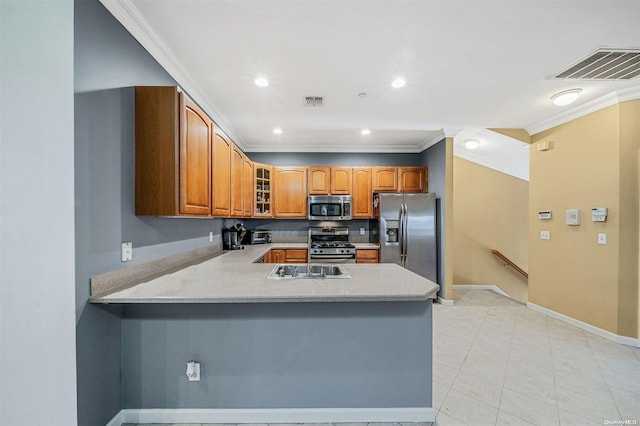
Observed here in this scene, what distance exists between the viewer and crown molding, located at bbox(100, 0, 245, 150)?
1.61m

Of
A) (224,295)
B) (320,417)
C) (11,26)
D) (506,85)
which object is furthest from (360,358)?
(506,85)

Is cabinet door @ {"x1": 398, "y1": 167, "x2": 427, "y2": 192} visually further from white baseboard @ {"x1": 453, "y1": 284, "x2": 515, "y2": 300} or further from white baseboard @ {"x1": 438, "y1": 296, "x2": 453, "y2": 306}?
white baseboard @ {"x1": 453, "y1": 284, "x2": 515, "y2": 300}

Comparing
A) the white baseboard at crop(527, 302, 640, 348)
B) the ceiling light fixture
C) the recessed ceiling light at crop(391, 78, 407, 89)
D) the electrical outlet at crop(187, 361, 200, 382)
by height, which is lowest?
the white baseboard at crop(527, 302, 640, 348)

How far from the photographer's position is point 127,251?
1721 millimetres

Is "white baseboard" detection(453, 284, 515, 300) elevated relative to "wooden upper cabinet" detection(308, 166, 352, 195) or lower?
lower

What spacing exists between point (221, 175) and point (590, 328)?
4328 mm

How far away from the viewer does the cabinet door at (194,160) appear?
1798 millimetres

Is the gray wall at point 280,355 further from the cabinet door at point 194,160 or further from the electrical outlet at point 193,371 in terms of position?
the cabinet door at point 194,160

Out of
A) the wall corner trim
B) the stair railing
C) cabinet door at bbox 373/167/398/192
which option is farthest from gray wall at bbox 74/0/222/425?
the stair railing

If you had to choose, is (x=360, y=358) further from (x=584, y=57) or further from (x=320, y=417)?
(x=584, y=57)

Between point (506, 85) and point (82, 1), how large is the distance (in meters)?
3.28

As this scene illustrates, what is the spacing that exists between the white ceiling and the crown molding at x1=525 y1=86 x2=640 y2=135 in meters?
Result: 0.03

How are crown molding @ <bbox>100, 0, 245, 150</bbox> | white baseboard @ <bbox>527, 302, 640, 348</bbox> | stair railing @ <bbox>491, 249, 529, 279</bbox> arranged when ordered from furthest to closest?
stair railing @ <bbox>491, 249, 529, 279</bbox>, white baseboard @ <bbox>527, 302, 640, 348</bbox>, crown molding @ <bbox>100, 0, 245, 150</bbox>

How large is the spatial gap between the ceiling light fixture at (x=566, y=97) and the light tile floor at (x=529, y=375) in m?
2.52
